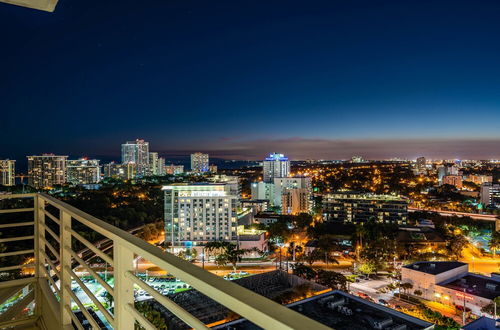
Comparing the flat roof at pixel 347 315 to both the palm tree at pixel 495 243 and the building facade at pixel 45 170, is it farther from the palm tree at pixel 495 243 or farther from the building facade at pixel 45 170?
the building facade at pixel 45 170

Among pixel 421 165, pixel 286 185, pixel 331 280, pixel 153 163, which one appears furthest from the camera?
pixel 421 165

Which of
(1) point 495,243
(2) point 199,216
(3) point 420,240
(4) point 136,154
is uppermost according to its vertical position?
(4) point 136,154

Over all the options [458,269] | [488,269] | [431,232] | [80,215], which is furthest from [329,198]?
[80,215]

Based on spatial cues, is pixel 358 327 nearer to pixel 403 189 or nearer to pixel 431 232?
pixel 431 232

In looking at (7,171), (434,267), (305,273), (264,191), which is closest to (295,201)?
(264,191)

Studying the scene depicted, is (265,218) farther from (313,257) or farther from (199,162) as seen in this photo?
(199,162)

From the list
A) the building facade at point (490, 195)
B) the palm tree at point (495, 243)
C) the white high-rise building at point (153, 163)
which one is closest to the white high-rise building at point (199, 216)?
the palm tree at point (495, 243)

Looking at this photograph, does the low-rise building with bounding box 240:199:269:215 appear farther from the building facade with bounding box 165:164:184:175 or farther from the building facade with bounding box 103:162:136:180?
the building facade with bounding box 165:164:184:175
